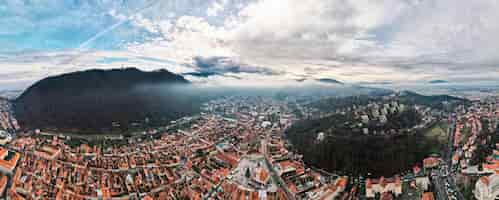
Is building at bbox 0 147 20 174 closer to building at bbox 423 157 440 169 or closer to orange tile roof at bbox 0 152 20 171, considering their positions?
orange tile roof at bbox 0 152 20 171

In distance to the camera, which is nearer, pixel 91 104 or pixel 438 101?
pixel 91 104

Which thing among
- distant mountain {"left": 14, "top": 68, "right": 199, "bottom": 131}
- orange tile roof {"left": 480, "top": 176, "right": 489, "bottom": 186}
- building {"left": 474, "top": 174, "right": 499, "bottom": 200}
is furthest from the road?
distant mountain {"left": 14, "top": 68, "right": 199, "bottom": 131}

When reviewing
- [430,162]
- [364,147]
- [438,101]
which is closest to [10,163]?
[364,147]

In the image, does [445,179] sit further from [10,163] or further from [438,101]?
[438,101]

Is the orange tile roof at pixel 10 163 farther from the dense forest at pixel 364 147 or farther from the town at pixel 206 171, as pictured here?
the dense forest at pixel 364 147

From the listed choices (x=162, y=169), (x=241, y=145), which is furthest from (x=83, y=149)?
(x=241, y=145)

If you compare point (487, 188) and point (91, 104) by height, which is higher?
point (91, 104)

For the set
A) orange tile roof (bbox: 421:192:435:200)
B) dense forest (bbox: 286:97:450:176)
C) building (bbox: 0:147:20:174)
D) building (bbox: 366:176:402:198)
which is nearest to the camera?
building (bbox: 0:147:20:174)

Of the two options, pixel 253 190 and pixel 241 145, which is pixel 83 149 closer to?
pixel 253 190

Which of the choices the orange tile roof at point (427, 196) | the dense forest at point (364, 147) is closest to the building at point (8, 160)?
the dense forest at point (364, 147)

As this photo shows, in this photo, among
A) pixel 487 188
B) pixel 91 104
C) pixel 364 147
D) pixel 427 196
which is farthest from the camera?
pixel 91 104
